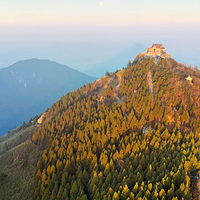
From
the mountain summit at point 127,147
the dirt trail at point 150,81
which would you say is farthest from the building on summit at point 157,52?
Answer: the dirt trail at point 150,81

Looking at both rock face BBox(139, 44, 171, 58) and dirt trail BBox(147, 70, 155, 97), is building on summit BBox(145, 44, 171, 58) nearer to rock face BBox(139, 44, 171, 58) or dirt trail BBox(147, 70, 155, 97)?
rock face BBox(139, 44, 171, 58)

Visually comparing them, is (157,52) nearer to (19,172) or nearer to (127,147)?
(127,147)

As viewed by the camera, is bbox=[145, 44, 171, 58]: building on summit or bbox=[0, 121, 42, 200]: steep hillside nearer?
bbox=[0, 121, 42, 200]: steep hillside

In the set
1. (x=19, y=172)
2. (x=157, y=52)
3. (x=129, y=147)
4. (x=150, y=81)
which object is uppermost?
(x=157, y=52)

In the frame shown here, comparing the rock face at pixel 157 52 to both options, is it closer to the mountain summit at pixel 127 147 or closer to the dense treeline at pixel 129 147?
the mountain summit at pixel 127 147

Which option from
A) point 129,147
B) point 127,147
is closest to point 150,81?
point 129,147

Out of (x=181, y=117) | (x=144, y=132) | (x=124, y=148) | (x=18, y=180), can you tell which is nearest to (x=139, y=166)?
(x=124, y=148)

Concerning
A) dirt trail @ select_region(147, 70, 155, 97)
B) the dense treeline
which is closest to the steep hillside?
the dense treeline

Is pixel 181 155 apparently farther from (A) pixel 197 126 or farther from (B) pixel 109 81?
(B) pixel 109 81
